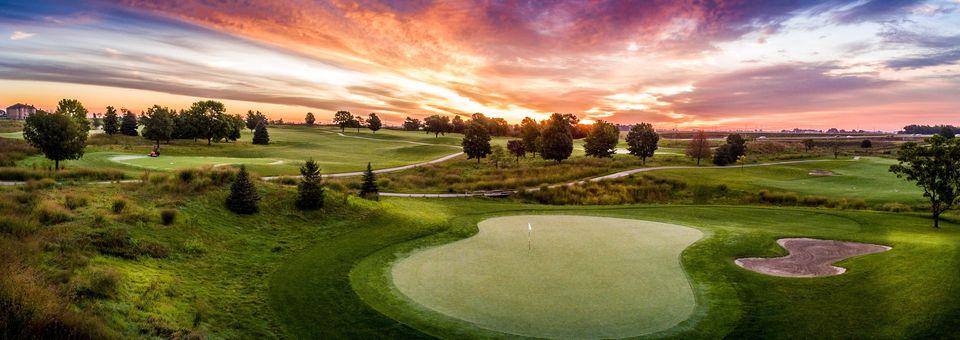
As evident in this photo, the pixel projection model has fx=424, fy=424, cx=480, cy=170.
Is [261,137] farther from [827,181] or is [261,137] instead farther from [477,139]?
[827,181]

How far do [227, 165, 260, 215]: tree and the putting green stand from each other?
353 inches

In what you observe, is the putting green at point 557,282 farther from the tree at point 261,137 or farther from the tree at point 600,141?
the tree at point 261,137

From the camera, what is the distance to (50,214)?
45.0 ft

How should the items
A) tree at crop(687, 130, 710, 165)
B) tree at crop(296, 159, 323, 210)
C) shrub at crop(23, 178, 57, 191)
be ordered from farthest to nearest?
tree at crop(687, 130, 710, 165) < tree at crop(296, 159, 323, 210) < shrub at crop(23, 178, 57, 191)

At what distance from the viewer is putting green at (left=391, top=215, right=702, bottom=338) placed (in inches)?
409

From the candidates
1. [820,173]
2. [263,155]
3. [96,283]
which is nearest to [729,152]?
[820,173]

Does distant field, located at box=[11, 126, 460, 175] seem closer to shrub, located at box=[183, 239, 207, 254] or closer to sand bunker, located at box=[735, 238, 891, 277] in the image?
shrub, located at box=[183, 239, 207, 254]

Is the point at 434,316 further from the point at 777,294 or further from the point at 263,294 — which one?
the point at 777,294

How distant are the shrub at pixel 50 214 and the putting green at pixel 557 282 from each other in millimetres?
10906

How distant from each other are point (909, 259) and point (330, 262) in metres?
19.6

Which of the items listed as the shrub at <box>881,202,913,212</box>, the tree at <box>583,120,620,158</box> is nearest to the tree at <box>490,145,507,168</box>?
the tree at <box>583,120,620,158</box>

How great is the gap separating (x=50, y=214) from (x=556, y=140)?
63.5 metres

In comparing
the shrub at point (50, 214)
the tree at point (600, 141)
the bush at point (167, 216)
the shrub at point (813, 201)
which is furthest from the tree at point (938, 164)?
the tree at point (600, 141)

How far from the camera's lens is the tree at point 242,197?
19.7 metres
